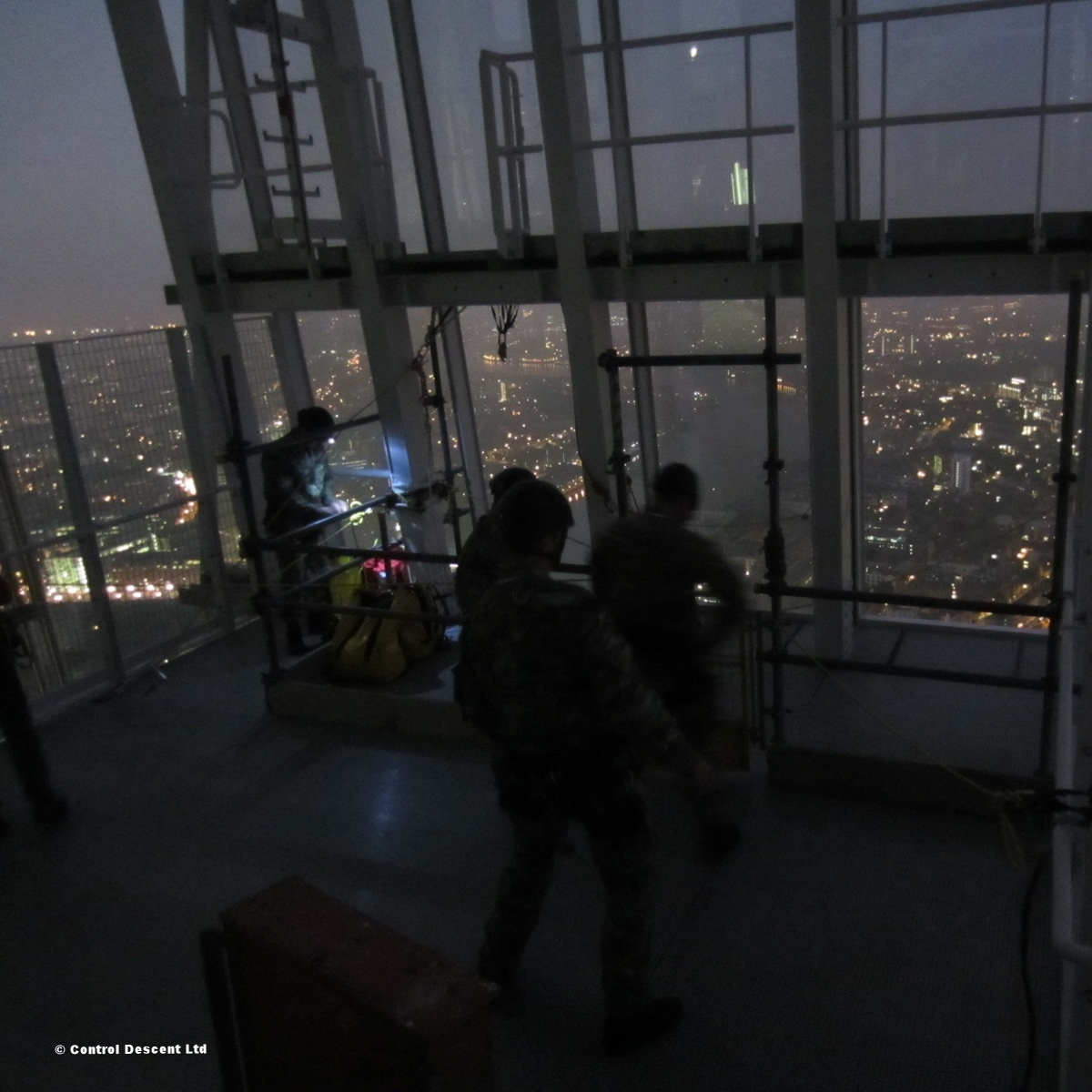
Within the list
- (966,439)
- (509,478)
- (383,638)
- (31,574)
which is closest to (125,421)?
(31,574)

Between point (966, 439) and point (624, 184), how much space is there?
2189 millimetres

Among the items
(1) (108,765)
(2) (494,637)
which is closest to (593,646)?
(2) (494,637)

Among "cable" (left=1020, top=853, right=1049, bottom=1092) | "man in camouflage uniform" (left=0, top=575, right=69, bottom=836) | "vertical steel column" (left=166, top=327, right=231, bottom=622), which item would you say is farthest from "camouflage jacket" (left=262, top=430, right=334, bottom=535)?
"cable" (left=1020, top=853, right=1049, bottom=1092)

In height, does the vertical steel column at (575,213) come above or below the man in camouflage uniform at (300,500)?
above

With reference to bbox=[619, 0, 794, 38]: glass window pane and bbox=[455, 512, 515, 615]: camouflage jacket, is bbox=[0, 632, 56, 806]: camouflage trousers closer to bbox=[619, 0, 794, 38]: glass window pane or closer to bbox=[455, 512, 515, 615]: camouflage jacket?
bbox=[455, 512, 515, 615]: camouflage jacket

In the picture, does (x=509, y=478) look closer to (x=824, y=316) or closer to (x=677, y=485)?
(x=677, y=485)

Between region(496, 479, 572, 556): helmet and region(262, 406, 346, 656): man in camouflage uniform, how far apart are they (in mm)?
3088

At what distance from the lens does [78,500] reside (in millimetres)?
5105

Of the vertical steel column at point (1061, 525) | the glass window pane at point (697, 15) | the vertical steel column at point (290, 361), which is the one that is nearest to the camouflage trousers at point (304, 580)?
the vertical steel column at point (290, 361)

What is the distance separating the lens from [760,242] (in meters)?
4.41

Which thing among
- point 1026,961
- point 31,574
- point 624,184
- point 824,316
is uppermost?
point 624,184

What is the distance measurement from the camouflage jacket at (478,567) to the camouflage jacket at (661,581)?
14.3 inches

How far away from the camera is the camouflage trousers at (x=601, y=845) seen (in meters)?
2.44

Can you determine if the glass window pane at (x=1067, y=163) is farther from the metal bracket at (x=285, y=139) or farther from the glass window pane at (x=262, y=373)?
the glass window pane at (x=262, y=373)
